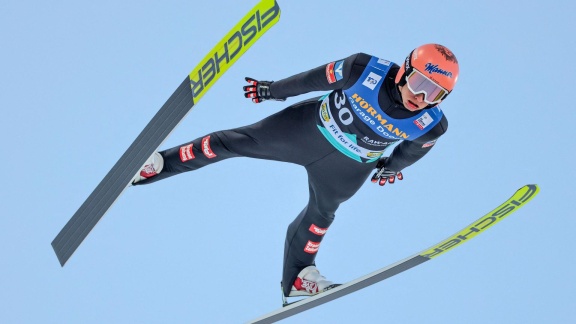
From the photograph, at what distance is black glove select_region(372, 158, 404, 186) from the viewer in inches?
245

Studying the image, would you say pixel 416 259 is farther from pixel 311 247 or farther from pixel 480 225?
pixel 311 247

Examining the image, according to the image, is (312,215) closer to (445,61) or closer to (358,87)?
(358,87)

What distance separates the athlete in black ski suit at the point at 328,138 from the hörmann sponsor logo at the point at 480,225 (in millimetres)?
466

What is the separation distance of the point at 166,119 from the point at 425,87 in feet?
4.18

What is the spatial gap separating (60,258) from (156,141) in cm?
114

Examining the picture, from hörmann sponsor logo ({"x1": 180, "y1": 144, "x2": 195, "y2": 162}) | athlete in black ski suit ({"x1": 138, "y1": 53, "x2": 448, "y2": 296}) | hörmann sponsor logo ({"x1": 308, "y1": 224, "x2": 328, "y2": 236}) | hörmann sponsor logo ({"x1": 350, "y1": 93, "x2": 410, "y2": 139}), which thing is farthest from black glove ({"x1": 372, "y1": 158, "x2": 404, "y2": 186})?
hörmann sponsor logo ({"x1": 180, "y1": 144, "x2": 195, "y2": 162})

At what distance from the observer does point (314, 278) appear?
6312mm

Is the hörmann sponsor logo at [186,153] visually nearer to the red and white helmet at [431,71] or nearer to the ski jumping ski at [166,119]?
the ski jumping ski at [166,119]

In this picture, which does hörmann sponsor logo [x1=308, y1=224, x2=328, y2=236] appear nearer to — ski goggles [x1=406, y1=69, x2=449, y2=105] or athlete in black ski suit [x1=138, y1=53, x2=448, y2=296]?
athlete in black ski suit [x1=138, y1=53, x2=448, y2=296]

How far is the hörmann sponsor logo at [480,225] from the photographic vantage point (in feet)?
18.8

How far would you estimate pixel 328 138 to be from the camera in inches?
231

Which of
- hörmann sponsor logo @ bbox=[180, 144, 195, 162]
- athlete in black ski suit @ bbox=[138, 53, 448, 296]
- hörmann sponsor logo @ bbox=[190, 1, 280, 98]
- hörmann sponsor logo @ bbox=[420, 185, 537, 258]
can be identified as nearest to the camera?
hörmann sponsor logo @ bbox=[190, 1, 280, 98]

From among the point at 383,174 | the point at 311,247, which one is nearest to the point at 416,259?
the point at 383,174

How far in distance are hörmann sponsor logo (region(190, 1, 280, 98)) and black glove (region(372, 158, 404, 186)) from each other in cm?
134
